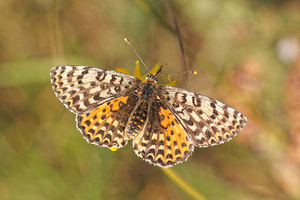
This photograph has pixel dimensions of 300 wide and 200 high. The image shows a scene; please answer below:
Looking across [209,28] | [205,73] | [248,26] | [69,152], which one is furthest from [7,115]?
[248,26]

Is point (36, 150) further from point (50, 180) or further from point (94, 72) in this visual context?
point (94, 72)

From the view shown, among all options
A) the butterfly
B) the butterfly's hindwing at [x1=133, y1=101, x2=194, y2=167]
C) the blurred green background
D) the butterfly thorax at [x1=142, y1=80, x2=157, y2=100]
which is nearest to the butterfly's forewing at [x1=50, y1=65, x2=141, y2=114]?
the butterfly

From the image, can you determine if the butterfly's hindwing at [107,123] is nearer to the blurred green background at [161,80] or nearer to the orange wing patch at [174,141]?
the orange wing patch at [174,141]

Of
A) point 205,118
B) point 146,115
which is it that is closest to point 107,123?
point 146,115

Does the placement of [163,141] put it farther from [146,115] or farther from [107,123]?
[107,123]

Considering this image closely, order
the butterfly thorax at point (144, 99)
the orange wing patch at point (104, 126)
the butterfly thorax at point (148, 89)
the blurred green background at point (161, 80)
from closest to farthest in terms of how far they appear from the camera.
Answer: the orange wing patch at point (104, 126), the butterfly thorax at point (144, 99), the butterfly thorax at point (148, 89), the blurred green background at point (161, 80)

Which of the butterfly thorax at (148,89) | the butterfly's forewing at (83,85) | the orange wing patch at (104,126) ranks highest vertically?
the butterfly thorax at (148,89)

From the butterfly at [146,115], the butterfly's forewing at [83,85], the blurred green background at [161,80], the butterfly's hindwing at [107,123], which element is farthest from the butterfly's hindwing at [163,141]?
the blurred green background at [161,80]
